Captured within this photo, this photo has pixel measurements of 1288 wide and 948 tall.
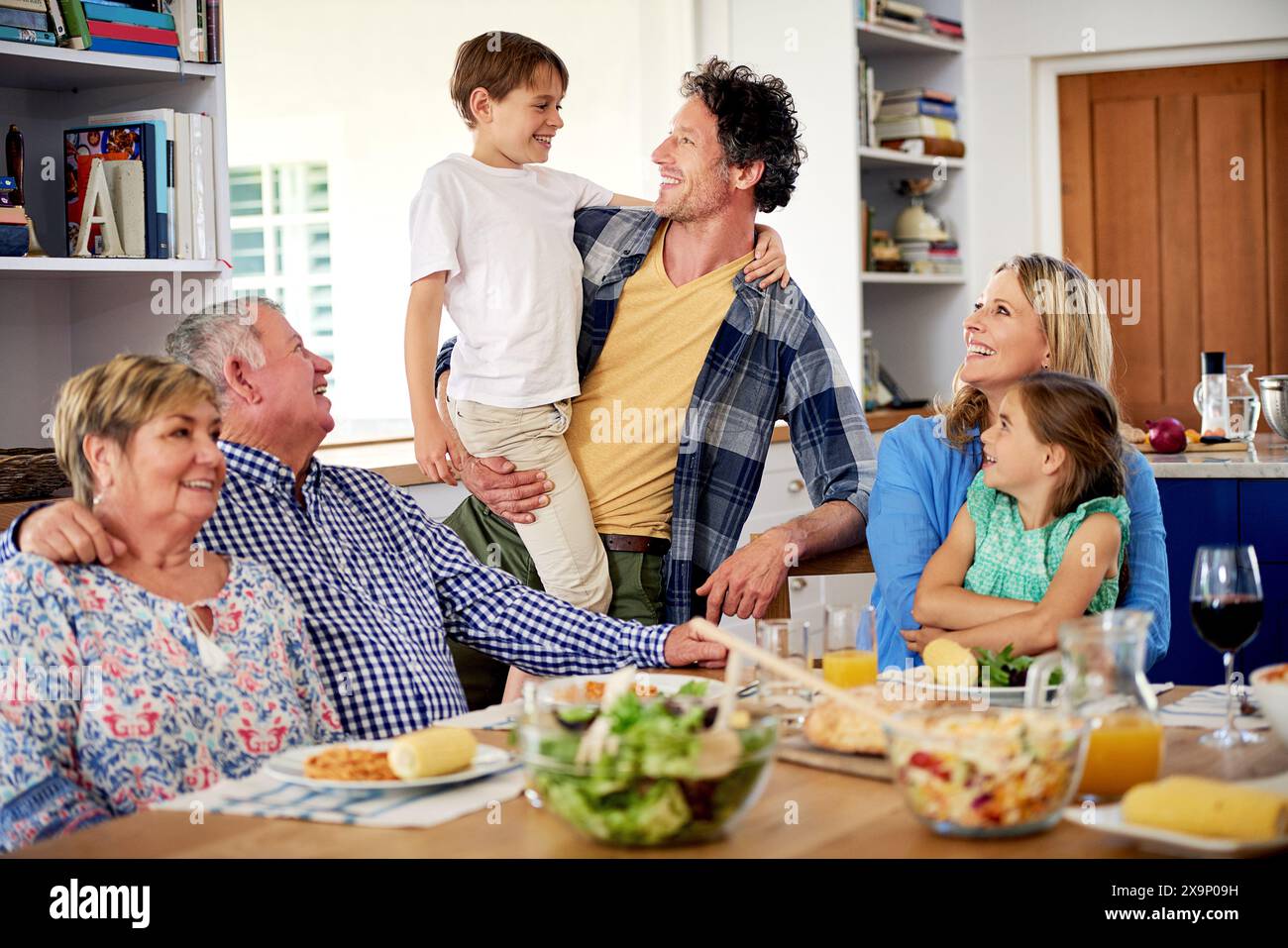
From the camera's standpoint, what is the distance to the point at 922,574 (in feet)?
7.00

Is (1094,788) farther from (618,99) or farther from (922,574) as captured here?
(618,99)

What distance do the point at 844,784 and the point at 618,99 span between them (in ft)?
12.6

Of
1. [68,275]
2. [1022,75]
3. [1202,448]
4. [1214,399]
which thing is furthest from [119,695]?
[1022,75]

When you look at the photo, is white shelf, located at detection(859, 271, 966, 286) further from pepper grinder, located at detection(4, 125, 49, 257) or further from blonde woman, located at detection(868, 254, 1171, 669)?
pepper grinder, located at detection(4, 125, 49, 257)

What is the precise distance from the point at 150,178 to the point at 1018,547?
6.28ft

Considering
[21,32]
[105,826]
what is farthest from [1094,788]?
[21,32]

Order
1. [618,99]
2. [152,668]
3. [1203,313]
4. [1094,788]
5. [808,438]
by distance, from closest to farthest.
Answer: [1094,788]
[152,668]
[808,438]
[618,99]
[1203,313]

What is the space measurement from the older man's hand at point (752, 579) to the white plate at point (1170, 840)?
1120mm

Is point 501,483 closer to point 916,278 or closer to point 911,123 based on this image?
point 916,278

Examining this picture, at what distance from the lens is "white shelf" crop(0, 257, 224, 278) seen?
9.05 feet

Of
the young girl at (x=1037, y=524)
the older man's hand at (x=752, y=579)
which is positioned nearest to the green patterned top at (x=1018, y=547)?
the young girl at (x=1037, y=524)

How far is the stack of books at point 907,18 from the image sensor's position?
4.88 m

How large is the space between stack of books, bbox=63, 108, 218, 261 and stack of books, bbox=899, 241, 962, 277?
2.89m

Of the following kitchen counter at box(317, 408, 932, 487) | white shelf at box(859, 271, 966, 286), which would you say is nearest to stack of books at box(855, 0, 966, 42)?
white shelf at box(859, 271, 966, 286)
